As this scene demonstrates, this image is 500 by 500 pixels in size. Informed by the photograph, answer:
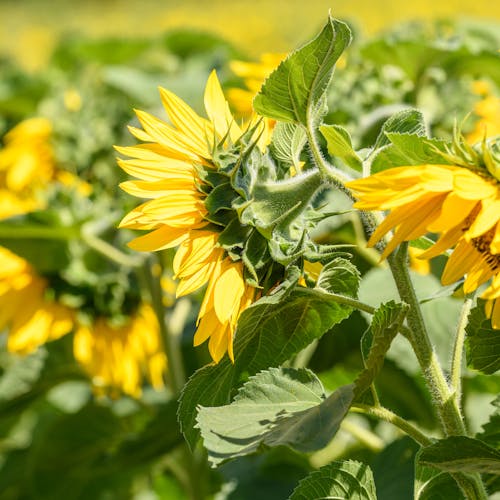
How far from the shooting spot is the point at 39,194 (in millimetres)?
1466

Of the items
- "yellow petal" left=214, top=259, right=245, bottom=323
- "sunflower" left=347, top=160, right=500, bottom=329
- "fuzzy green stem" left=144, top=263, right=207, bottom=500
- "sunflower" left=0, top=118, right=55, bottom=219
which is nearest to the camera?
"sunflower" left=347, top=160, right=500, bottom=329

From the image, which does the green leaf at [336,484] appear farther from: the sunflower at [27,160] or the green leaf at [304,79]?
the sunflower at [27,160]

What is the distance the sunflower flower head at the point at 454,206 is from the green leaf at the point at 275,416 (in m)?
0.11

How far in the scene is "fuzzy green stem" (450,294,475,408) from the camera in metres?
0.68

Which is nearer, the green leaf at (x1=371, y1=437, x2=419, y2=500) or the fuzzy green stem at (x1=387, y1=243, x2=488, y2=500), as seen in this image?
the fuzzy green stem at (x1=387, y1=243, x2=488, y2=500)

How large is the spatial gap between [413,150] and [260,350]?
19 centimetres

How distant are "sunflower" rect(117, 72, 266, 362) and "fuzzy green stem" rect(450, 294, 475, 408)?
146mm

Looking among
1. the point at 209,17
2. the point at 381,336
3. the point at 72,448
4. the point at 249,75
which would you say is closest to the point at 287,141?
the point at 381,336

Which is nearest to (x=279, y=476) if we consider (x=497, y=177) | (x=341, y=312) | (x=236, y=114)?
(x=236, y=114)

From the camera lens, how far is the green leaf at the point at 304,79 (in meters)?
0.67

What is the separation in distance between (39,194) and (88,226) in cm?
Answer: 15

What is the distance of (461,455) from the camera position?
0.62 meters

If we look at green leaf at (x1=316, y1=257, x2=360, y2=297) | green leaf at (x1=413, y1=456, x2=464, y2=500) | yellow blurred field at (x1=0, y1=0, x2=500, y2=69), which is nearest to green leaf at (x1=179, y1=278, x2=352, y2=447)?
green leaf at (x1=316, y1=257, x2=360, y2=297)

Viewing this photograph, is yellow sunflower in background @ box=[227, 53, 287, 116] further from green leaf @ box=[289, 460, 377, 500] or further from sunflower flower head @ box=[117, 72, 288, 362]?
green leaf @ box=[289, 460, 377, 500]
